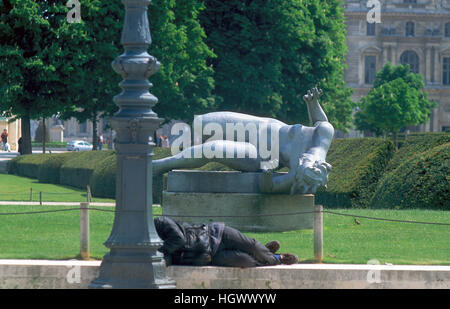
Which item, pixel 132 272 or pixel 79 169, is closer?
pixel 132 272

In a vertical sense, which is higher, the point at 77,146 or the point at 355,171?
the point at 355,171

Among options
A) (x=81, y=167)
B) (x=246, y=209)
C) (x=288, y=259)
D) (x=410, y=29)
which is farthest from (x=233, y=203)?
(x=410, y=29)

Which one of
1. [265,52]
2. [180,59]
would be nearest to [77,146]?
[265,52]

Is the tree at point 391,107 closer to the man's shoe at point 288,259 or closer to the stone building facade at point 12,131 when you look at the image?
the stone building facade at point 12,131

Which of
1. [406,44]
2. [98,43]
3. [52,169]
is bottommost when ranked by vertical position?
[52,169]

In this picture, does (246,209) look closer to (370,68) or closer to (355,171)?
(355,171)

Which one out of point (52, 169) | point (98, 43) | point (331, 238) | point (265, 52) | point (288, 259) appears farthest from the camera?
point (265, 52)

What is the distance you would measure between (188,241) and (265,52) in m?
35.9

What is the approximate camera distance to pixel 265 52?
48.3 m

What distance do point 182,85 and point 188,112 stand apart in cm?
282

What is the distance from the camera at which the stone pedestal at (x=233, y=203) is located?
18.2 metres

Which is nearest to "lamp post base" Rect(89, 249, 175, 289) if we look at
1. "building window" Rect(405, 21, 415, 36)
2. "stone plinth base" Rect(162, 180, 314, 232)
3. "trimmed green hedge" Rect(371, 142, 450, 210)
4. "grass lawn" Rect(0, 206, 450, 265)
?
"grass lawn" Rect(0, 206, 450, 265)

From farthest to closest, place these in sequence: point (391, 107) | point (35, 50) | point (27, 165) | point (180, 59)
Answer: point (391, 107), point (180, 59), point (27, 165), point (35, 50)

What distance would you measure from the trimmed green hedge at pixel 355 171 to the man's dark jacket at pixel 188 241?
425 inches
